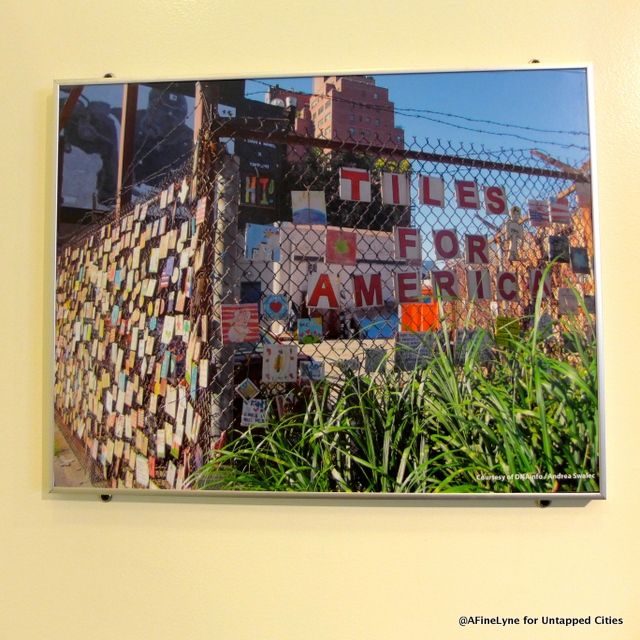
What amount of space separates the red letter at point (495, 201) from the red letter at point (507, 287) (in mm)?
148

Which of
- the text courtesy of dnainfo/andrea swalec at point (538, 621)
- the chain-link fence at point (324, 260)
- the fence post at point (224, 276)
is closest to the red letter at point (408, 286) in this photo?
the chain-link fence at point (324, 260)

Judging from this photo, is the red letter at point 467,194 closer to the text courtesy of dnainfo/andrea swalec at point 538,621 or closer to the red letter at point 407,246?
the red letter at point 407,246

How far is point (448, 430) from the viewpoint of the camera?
1303 millimetres

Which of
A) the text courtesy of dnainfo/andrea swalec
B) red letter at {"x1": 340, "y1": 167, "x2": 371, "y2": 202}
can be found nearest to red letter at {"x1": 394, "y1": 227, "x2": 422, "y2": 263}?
red letter at {"x1": 340, "y1": 167, "x2": 371, "y2": 202}

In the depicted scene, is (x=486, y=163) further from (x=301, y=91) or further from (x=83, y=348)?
(x=83, y=348)

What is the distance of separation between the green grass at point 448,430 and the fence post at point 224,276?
80 mm

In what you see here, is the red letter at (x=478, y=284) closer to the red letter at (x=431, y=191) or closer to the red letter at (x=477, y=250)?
the red letter at (x=477, y=250)

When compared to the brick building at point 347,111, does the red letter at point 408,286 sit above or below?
below

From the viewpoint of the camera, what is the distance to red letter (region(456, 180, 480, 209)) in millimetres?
1325

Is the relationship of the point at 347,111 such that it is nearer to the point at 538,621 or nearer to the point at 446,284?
the point at 446,284

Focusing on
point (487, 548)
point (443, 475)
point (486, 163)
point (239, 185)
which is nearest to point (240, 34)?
point (239, 185)

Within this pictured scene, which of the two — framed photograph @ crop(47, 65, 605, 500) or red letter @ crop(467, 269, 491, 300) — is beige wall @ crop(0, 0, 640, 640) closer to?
framed photograph @ crop(47, 65, 605, 500)

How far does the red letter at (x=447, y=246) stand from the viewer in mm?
1315

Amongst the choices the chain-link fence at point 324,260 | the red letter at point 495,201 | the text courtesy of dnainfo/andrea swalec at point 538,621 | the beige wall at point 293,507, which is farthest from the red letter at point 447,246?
the text courtesy of dnainfo/andrea swalec at point 538,621
